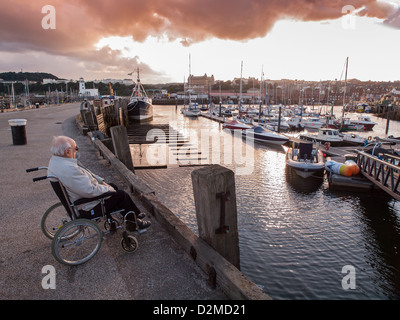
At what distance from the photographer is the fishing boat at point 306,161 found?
1797 centimetres

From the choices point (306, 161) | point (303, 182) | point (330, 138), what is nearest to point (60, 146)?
point (303, 182)

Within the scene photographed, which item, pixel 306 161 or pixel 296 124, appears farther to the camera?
pixel 296 124

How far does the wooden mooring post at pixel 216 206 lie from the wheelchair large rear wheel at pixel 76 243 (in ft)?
5.14

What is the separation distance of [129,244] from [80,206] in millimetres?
922

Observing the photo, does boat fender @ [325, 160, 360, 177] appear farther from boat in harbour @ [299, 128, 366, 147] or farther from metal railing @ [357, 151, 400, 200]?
boat in harbour @ [299, 128, 366, 147]

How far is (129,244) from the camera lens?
420 centimetres

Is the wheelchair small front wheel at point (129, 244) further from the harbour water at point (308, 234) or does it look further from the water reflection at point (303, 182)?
the water reflection at point (303, 182)

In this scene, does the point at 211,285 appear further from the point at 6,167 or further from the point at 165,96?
the point at 165,96

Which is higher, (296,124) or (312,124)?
(312,124)

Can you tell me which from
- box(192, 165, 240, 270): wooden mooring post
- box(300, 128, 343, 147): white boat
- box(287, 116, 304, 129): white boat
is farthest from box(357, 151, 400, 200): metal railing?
box(287, 116, 304, 129): white boat

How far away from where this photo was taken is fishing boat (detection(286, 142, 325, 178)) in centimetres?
1797

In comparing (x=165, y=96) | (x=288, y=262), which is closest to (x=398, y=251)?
(x=288, y=262)

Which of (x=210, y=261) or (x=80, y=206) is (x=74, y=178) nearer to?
(x=80, y=206)

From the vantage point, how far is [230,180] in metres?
3.81
